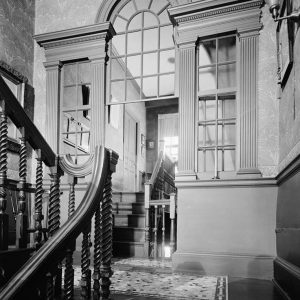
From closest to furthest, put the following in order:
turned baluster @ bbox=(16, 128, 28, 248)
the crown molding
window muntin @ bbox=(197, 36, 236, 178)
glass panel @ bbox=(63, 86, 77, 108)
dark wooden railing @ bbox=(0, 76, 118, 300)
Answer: dark wooden railing @ bbox=(0, 76, 118, 300), turned baluster @ bbox=(16, 128, 28, 248), window muntin @ bbox=(197, 36, 236, 178), the crown molding, glass panel @ bbox=(63, 86, 77, 108)

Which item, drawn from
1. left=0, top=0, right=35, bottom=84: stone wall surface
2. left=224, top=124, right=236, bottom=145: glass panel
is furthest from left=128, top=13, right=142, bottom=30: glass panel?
left=224, top=124, right=236, bottom=145: glass panel

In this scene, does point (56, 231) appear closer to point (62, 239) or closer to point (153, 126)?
point (62, 239)

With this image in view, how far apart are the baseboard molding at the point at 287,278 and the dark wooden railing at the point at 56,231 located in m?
1.36

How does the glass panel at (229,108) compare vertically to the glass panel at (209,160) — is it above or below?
above

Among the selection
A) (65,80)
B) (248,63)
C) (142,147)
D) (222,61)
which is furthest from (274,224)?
(142,147)

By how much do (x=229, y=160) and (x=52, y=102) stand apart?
2.74 m

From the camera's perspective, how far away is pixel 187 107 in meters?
4.30

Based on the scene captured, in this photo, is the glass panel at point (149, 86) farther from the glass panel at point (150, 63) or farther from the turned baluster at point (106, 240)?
the turned baluster at point (106, 240)

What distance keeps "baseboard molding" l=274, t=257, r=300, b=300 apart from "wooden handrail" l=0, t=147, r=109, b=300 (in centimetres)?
155

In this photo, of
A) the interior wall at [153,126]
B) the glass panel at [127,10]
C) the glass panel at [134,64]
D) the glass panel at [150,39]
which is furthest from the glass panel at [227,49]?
the interior wall at [153,126]

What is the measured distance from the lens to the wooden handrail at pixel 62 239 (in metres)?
1.44

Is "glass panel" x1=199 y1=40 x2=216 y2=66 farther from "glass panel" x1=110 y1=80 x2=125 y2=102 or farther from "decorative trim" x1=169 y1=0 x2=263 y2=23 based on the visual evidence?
"glass panel" x1=110 y1=80 x2=125 y2=102

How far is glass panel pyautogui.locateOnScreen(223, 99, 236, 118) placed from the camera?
4.36 m

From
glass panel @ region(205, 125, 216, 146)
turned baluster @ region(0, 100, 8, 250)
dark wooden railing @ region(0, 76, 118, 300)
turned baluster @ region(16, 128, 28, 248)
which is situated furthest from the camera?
glass panel @ region(205, 125, 216, 146)
